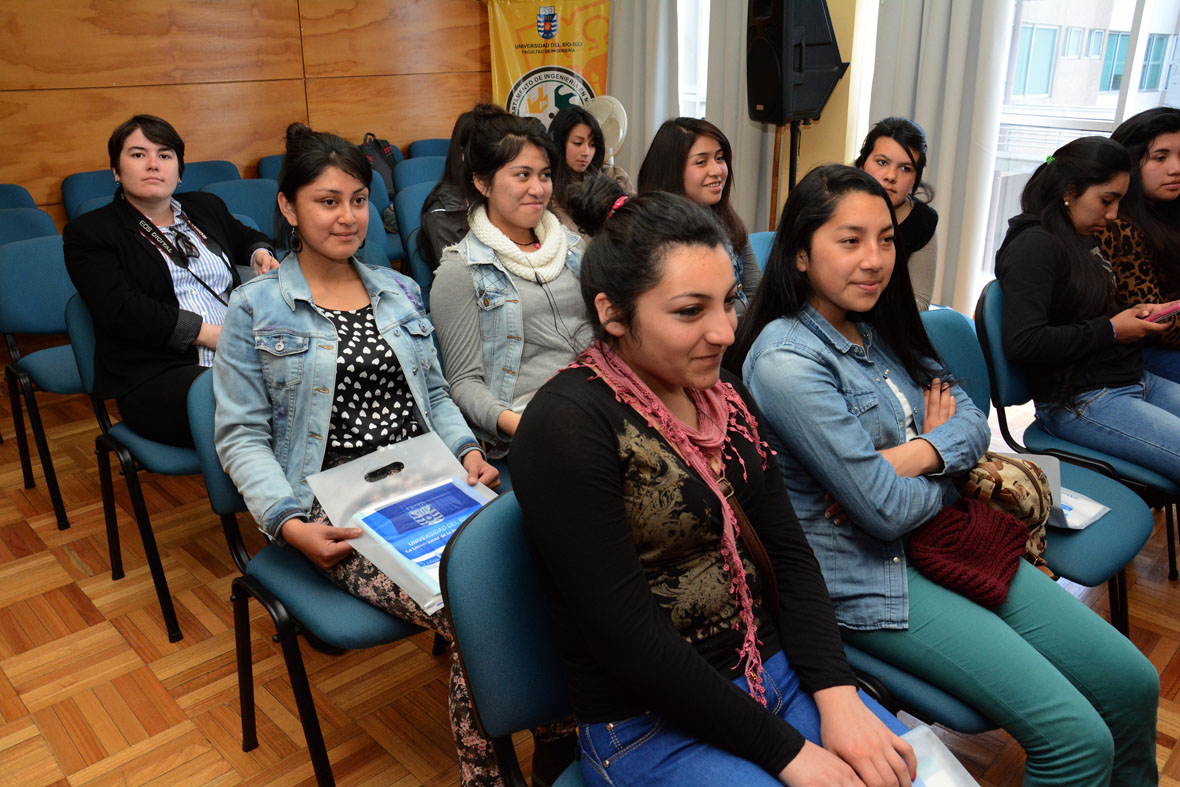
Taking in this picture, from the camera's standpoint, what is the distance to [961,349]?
2.15 meters

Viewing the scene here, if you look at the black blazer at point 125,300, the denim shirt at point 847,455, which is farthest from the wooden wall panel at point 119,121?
the denim shirt at point 847,455

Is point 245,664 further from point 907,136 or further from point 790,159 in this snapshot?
point 790,159

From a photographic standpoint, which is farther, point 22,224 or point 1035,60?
point 1035,60

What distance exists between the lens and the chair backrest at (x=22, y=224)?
355 centimetres

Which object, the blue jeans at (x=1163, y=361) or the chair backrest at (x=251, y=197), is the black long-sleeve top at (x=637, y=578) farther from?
the chair backrest at (x=251, y=197)

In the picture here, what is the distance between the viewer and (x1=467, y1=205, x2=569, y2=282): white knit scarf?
2.21 meters

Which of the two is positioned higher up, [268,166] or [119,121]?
[119,121]

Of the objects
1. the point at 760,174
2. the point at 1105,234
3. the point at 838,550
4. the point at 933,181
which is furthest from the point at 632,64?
the point at 838,550

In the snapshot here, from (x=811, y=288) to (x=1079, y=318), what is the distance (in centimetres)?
113

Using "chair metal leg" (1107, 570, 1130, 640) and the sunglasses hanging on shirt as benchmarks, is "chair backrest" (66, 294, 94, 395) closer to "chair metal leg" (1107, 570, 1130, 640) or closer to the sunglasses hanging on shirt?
the sunglasses hanging on shirt

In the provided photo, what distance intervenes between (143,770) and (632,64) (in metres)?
5.24

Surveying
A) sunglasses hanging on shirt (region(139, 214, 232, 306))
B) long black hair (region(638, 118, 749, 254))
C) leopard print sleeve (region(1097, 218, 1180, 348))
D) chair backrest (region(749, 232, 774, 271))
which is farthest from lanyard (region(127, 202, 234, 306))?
leopard print sleeve (region(1097, 218, 1180, 348))

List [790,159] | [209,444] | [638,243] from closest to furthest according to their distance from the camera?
[638,243] → [209,444] → [790,159]

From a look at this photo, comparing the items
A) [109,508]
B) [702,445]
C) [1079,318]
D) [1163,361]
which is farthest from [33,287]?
[1163,361]
